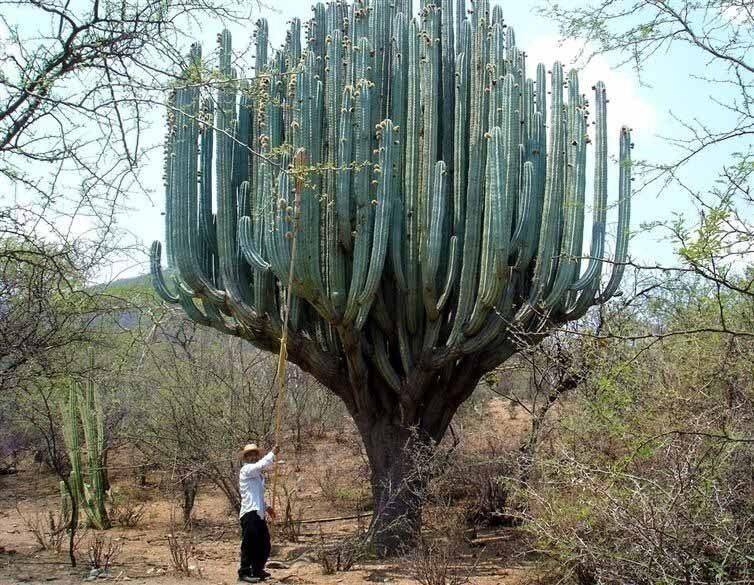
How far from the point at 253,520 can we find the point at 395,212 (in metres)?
3.22

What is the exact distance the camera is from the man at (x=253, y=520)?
7.11 meters

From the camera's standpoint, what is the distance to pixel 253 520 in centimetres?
712

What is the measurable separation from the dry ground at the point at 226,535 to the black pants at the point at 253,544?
351 mm

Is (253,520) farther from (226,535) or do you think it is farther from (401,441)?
(226,535)

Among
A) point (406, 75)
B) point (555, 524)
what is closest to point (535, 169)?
point (406, 75)

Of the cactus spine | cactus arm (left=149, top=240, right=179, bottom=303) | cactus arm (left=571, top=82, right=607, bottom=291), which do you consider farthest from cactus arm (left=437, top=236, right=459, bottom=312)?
the cactus spine

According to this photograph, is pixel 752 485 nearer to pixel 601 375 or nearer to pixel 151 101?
pixel 601 375

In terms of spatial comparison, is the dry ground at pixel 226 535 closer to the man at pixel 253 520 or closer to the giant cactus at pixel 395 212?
the man at pixel 253 520

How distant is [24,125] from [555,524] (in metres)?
4.39

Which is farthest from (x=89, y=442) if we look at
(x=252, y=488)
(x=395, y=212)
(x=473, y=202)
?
(x=473, y=202)

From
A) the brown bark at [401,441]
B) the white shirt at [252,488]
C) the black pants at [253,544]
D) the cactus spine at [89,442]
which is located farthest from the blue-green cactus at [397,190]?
the cactus spine at [89,442]

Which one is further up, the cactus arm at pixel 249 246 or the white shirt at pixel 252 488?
the cactus arm at pixel 249 246

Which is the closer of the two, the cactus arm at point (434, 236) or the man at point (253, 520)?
the man at point (253, 520)

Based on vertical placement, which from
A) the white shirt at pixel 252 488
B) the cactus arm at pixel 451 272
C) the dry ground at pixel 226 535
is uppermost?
the cactus arm at pixel 451 272
